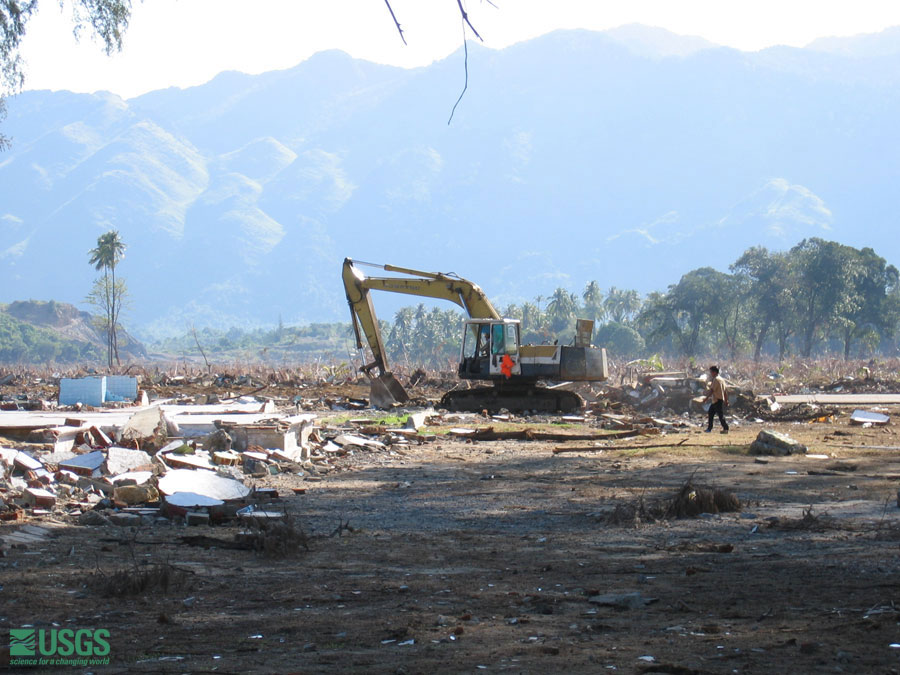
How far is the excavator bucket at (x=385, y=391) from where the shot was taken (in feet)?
82.6

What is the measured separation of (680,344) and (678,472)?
2596 inches

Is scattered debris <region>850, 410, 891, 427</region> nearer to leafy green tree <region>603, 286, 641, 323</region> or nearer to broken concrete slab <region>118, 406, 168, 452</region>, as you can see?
broken concrete slab <region>118, 406, 168, 452</region>

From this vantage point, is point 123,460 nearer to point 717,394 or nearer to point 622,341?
point 717,394

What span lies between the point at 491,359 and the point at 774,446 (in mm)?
10171

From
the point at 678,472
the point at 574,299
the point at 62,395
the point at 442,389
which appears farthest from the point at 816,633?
the point at 574,299

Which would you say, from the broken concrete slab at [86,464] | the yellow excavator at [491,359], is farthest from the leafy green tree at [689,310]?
the broken concrete slab at [86,464]

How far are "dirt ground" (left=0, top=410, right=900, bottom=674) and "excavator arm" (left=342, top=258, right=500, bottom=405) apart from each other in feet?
43.4

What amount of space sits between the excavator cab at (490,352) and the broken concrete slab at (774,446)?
977cm

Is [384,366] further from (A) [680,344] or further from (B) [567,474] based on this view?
(A) [680,344]

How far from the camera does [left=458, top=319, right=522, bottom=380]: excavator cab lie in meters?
24.5

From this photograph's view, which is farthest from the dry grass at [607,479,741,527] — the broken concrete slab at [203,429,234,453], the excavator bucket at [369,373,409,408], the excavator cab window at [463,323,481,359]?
the excavator bucket at [369,373,409,408]

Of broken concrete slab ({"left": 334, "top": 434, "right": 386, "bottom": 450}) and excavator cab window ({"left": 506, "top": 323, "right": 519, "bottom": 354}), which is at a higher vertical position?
excavator cab window ({"left": 506, "top": 323, "right": 519, "bottom": 354})

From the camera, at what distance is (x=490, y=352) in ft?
80.3

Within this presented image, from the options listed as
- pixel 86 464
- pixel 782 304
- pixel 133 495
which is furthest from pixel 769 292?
pixel 133 495
